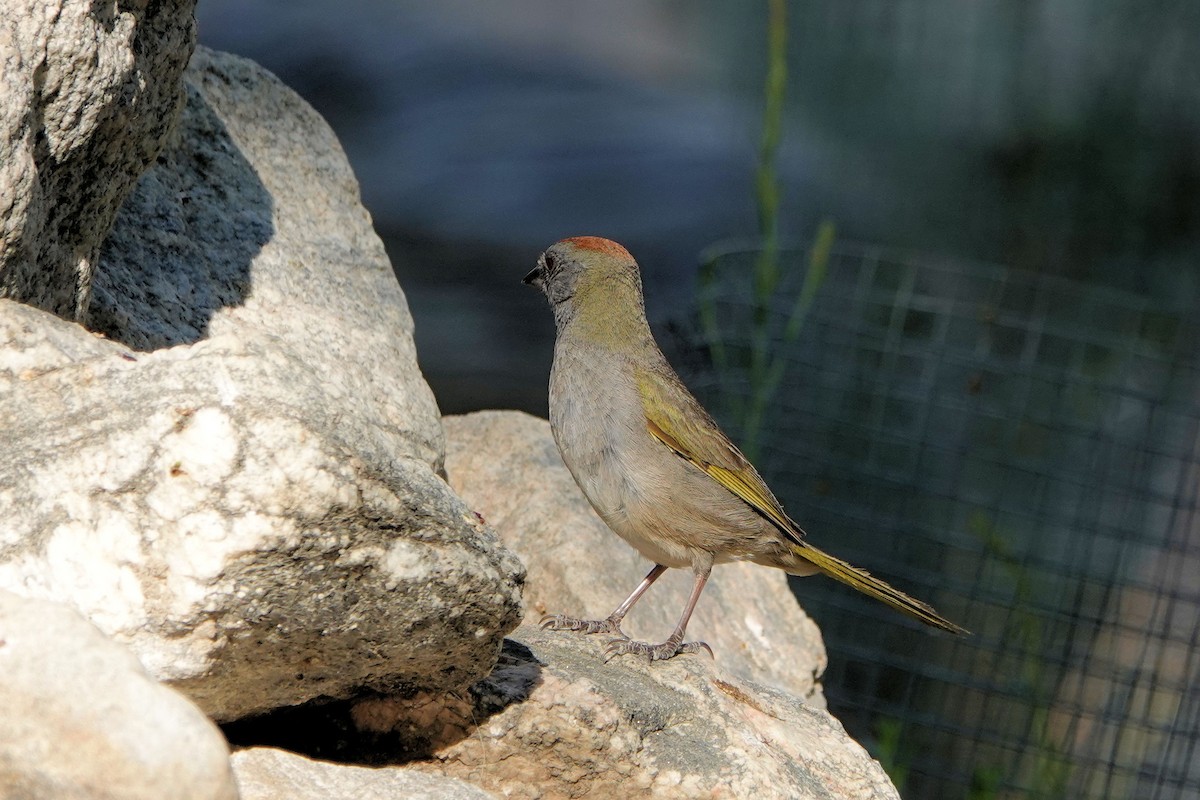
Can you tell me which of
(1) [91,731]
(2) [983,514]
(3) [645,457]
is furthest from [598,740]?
(2) [983,514]

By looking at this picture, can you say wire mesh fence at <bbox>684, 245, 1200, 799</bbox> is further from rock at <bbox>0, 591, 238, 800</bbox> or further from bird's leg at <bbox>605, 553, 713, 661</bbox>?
rock at <bbox>0, 591, 238, 800</bbox>

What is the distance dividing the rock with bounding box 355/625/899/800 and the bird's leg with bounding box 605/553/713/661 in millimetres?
207

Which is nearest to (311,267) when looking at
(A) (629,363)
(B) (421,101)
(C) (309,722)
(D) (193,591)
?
(A) (629,363)

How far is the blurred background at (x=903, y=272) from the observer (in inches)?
245

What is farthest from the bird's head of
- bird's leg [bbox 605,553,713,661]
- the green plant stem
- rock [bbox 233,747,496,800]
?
rock [bbox 233,747,496,800]

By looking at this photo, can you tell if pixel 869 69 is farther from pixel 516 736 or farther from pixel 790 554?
pixel 516 736

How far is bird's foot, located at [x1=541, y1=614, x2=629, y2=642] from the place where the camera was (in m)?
3.67

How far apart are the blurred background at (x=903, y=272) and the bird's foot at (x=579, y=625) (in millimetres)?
1408

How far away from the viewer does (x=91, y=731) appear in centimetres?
177

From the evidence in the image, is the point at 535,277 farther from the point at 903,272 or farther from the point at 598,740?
the point at 903,272

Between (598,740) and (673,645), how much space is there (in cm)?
73

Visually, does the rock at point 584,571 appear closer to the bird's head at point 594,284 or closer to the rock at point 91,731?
the bird's head at point 594,284

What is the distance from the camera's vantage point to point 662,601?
4.48m

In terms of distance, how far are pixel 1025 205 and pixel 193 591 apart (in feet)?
22.8
